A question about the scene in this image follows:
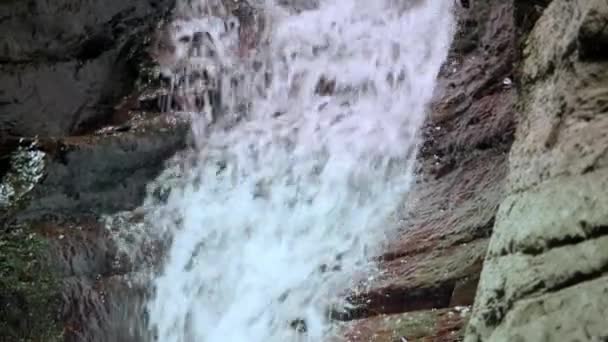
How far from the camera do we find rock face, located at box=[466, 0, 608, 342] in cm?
193

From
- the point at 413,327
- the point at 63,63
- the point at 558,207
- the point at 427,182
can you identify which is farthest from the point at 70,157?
the point at 558,207

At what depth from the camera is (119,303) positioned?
551cm

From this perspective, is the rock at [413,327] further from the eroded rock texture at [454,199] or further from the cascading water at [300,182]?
the cascading water at [300,182]

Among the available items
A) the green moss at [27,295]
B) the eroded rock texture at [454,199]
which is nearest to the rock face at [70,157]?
the green moss at [27,295]

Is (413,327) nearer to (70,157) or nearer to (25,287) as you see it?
(25,287)

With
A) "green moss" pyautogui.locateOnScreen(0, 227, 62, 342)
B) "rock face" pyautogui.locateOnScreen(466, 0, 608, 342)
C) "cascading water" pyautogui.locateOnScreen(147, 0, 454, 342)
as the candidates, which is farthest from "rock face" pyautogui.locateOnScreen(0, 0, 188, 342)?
"rock face" pyautogui.locateOnScreen(466, 0, 608, 342)

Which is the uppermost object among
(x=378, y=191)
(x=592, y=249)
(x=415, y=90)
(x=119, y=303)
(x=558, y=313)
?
(x=592, y=249)

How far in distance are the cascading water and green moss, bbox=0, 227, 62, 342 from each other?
2.43 feet

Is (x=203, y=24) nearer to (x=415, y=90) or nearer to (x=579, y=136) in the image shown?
(x=415, y=90)

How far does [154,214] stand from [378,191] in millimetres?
2092

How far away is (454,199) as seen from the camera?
201 inches

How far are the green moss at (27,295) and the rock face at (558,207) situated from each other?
12.5 ft

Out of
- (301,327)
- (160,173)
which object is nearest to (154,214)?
(160,173)

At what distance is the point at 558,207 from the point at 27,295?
4326 mm
